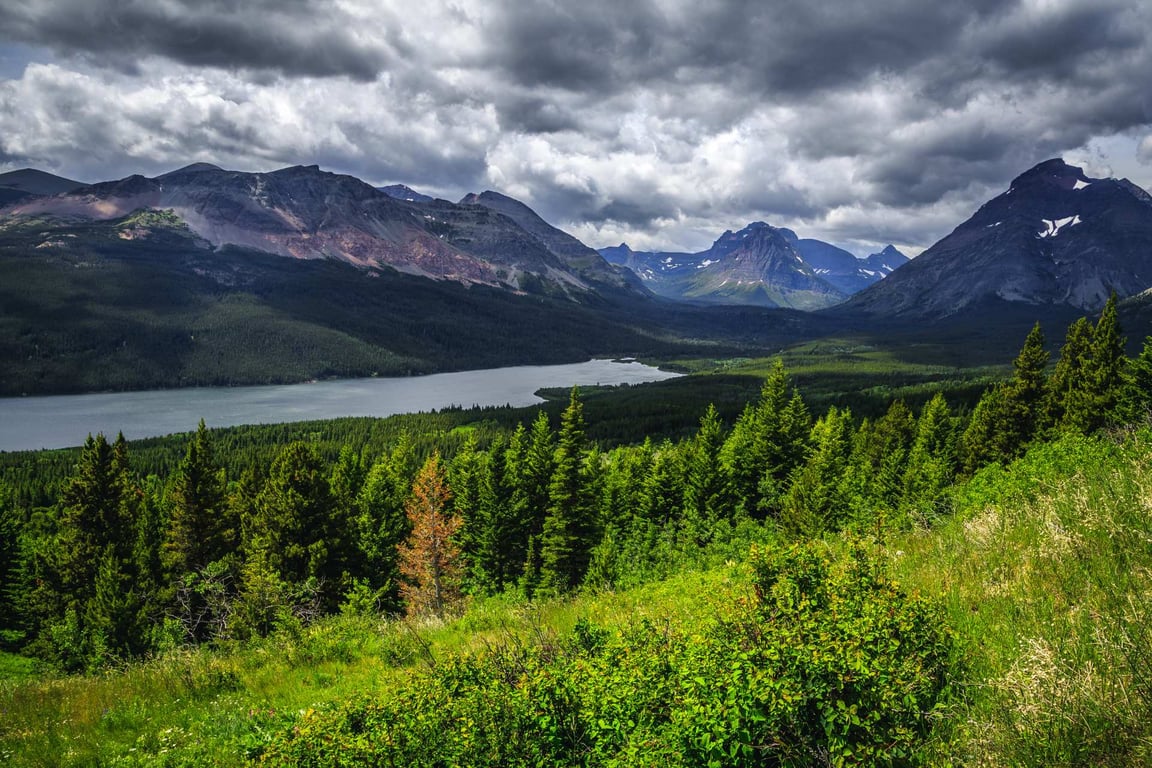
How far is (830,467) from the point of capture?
39.4 metres

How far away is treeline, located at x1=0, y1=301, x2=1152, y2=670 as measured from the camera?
29.7 m

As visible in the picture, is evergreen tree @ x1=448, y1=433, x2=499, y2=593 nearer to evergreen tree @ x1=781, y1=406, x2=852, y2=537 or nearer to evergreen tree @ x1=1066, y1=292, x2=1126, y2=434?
evergreen tree @ x1=781, y1=406, x2=852, y2=537

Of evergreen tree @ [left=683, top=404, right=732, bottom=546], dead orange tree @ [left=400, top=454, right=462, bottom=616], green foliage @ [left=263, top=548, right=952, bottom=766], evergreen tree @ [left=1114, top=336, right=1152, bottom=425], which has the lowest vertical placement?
dead orange tree @ [left=400, top=454, right=462, bottom=616]

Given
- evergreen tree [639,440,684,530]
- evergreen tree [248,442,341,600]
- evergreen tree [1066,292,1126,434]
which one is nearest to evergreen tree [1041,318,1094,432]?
evergreen tree [1066,292,1126,434]

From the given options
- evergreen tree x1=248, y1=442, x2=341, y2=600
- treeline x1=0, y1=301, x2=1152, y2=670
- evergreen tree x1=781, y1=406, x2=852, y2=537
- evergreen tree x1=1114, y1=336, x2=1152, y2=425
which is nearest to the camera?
evergreen tree x1=781, y1=406, x2=852, y2=537

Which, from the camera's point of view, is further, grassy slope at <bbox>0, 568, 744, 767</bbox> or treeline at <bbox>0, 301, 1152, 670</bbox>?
treeline at <bbox>0, 301, 1152, 670</bbox>

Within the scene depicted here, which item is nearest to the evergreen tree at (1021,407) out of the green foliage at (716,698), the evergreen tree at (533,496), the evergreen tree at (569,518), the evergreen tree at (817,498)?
the evergreen tree at (817,498)

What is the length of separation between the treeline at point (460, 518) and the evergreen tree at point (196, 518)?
102 millimetres

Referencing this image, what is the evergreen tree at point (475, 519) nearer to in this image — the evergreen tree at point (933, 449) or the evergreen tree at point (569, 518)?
the evergreen tree at point (569, 518)

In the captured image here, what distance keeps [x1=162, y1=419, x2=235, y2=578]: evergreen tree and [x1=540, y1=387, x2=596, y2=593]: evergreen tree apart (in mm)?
20791

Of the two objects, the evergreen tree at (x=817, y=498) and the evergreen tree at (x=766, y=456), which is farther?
the evergreen tree at (x=766, y=456)

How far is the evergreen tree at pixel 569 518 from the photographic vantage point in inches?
1489

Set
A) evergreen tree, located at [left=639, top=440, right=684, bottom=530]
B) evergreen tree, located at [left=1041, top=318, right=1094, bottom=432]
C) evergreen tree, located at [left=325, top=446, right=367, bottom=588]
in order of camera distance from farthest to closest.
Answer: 1. evergreen tree, located at [left=639, top=440, right=684, bottom=530]
2. evergreen tree, located at [left=1041, top=318, right=1094, bottom=432]
3. evergreen tree, located at [left=325, top=446, right=367, bottom=588]

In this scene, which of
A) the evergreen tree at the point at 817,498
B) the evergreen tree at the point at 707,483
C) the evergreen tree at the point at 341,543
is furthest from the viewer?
the evergreen tree at the point at 707,483
